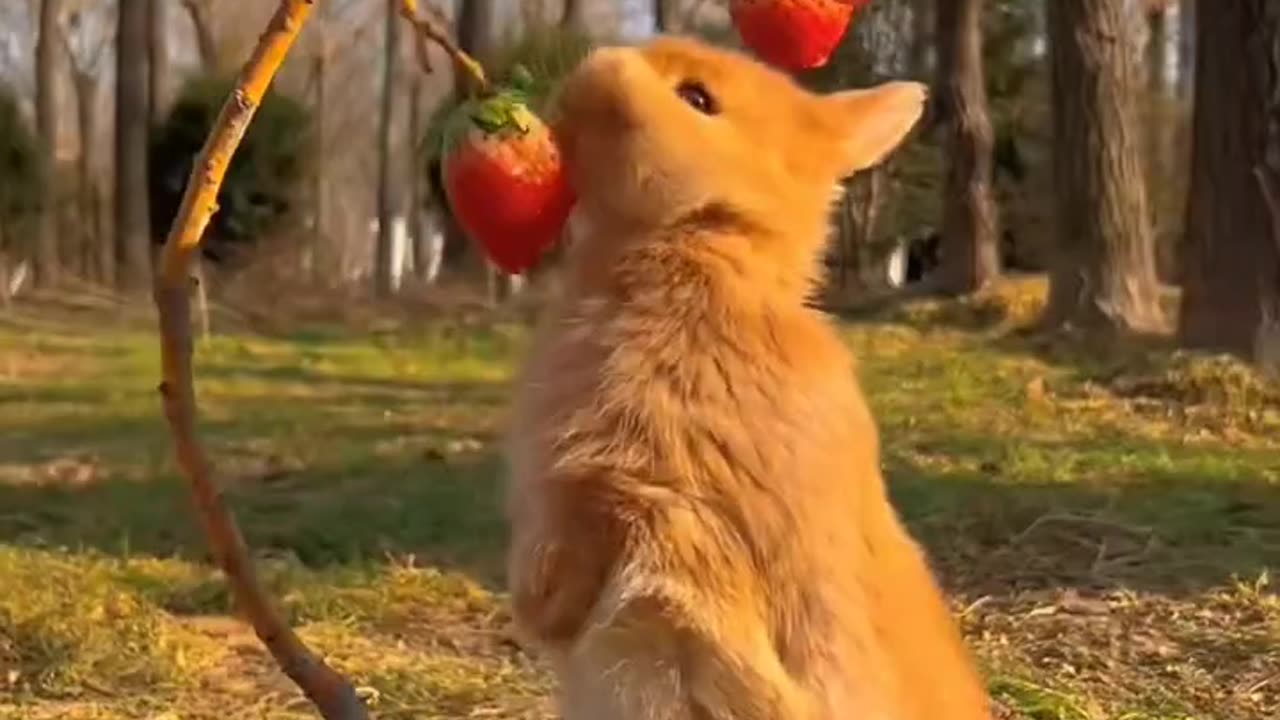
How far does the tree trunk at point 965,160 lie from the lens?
15883 mm

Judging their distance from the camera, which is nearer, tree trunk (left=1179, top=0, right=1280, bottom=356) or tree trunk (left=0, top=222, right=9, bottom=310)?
tree trunk (left=1179, top=0, right=1280, bottom=356)

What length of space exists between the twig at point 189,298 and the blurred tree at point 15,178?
51.4ft

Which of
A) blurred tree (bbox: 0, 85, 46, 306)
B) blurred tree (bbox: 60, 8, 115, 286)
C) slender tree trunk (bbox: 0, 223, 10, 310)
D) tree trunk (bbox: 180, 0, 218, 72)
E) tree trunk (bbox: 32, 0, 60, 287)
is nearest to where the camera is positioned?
slender tree trunk (bbox: 0, 223, 10, 310)

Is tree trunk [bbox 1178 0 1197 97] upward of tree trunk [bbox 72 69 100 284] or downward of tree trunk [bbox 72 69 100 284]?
upward

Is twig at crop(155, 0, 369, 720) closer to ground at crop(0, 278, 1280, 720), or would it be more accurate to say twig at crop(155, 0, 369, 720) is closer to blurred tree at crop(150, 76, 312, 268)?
ground at crop(0, 278, 1280, 720)

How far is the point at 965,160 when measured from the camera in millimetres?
16406

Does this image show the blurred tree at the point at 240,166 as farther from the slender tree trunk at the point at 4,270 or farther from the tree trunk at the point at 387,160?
the tree trunk at the point at 387,160

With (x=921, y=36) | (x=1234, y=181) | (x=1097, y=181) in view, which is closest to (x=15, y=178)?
(x=921, y=36)

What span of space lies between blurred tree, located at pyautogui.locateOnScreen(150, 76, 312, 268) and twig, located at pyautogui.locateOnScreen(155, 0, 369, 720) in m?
16.8

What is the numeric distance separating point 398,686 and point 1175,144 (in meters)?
18.6

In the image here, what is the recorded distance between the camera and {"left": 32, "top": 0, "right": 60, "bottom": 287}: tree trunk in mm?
19000

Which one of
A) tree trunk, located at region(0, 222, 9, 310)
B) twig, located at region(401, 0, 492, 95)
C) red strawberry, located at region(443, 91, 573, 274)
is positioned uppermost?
twig, located at region(401, 0, 492, 95)

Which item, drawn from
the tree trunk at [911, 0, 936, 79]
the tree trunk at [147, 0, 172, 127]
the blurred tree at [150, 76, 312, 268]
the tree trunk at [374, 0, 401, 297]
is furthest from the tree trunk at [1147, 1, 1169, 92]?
the tree trunk at [147, 0, 172, 127]

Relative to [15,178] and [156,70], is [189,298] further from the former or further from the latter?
[156,70]
